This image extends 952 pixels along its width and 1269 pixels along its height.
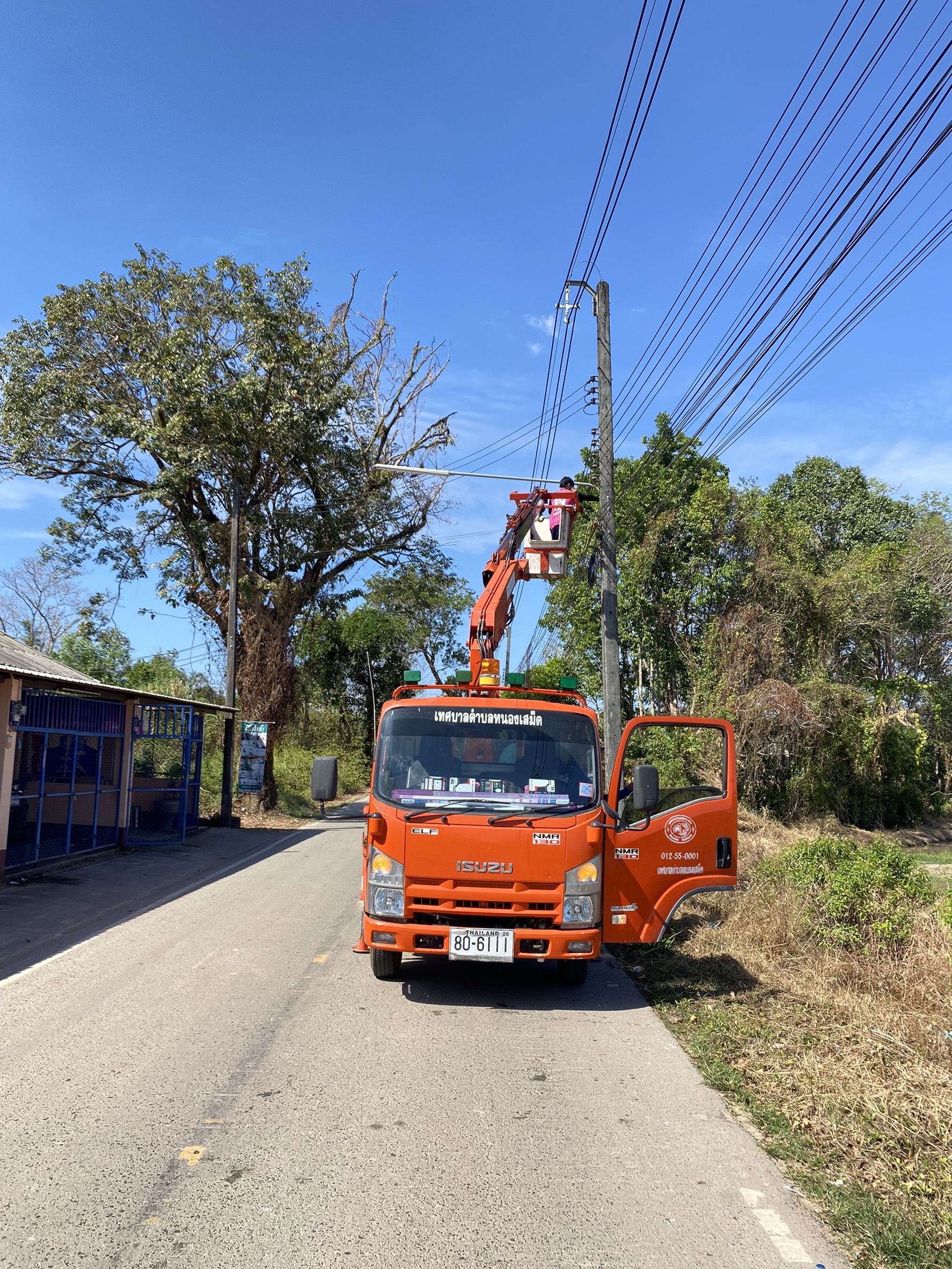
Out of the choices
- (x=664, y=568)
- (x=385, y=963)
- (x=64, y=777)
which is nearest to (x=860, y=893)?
(x=385, y=963)

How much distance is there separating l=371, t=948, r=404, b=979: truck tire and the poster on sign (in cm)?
1796

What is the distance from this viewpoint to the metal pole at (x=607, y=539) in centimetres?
1419

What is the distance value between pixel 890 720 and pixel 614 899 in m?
17.7

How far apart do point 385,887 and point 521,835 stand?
1.13 metres

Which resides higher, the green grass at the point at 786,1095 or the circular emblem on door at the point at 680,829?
the circular emblem on door at the point at 680,829

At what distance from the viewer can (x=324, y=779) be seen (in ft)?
27.0

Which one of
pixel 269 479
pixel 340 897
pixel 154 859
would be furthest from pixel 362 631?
pixel 340 897

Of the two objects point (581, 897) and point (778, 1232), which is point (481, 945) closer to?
point (581, 897)

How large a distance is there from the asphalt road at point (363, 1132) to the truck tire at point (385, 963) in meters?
0.09

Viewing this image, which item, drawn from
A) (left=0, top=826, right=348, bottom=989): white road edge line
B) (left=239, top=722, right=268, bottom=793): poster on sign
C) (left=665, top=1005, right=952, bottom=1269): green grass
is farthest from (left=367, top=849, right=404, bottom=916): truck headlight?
(left=239, top=722, right=268, bottom=793): poster on sign

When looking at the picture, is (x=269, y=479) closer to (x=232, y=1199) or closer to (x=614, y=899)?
(x=614, y=899)

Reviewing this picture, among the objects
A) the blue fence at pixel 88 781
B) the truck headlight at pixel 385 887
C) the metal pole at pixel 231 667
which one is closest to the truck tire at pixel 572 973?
the truck headlight at pixel 385 887

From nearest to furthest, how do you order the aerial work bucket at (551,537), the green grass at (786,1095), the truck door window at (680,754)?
the green grass at (786,1095)
the aerial work bucket at (551,537)
the truck door window at (680,754)

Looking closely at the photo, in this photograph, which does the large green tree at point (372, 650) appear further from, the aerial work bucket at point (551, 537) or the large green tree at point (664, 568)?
the aerial work bucket at point (551, 537)
